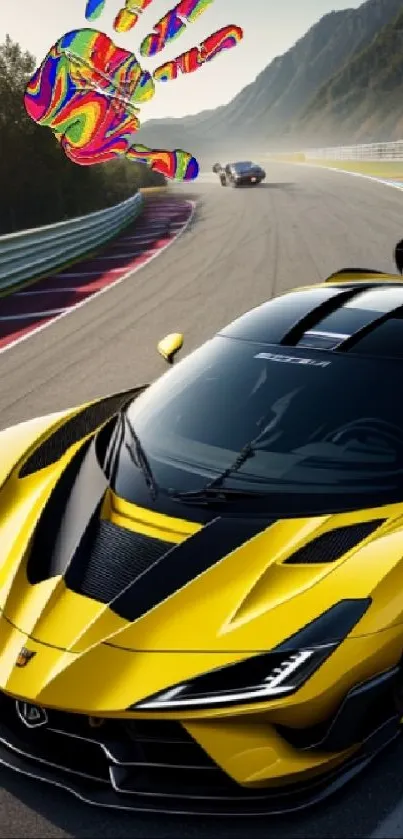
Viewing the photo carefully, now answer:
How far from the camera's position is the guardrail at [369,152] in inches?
1763

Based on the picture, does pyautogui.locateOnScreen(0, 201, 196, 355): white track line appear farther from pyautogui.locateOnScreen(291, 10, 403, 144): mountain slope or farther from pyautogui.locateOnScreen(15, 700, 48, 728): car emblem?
pyautogui.locateOnScreen(291, 10, 403, 144): mountain slope

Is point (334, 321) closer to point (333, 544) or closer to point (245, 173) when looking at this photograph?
point (333, 544)

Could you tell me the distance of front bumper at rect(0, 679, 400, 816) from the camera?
252cm

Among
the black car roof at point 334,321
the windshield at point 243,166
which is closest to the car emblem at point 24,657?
the black car roof at point 334,321

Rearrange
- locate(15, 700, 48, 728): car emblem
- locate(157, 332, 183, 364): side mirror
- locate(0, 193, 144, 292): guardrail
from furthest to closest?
locate(0, 193, 144, 292): guardrail < locate(157, 332, 183, 364): side mirror < locate(15, 700, 48, 728): car emblem

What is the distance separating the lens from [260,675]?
2.53 metres

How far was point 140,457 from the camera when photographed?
363cm

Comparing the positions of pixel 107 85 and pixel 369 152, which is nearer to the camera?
pixel 107 85

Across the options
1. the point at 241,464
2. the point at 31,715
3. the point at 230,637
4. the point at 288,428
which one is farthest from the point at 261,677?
the point at 288,428

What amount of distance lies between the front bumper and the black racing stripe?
366 millimetres

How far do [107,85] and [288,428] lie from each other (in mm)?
30831

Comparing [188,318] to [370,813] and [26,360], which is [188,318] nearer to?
[26,360]

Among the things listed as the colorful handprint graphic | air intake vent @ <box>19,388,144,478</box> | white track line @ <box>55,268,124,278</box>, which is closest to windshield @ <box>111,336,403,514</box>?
air intake vent @ <box>19,388,144,478</box>

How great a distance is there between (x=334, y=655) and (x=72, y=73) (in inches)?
1319
